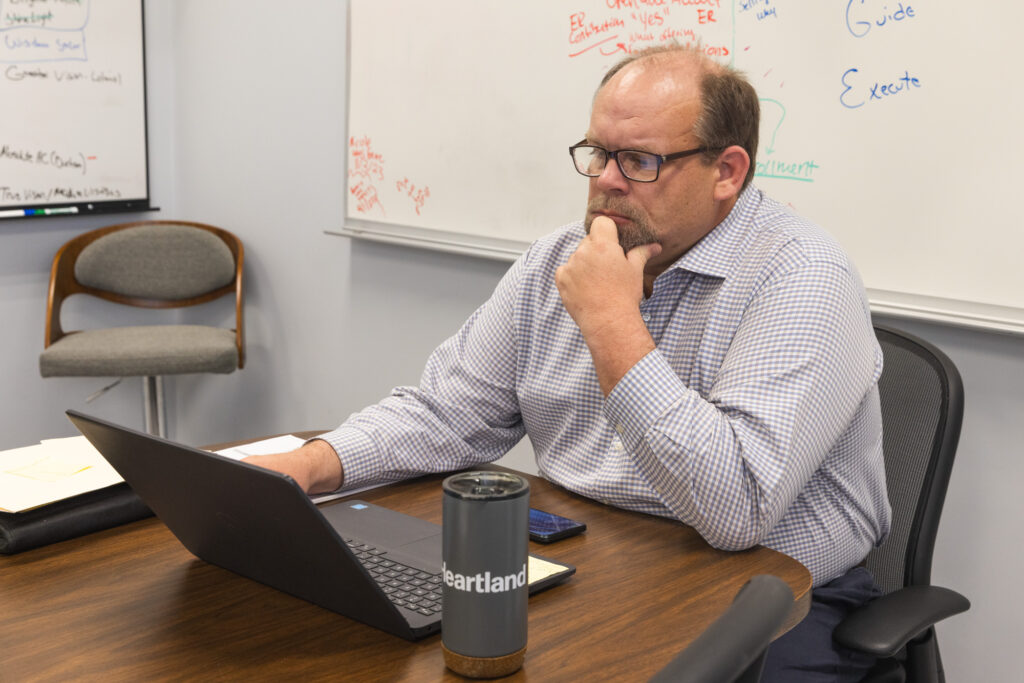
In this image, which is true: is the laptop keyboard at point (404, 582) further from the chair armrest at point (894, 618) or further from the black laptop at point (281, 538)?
the chair armrest at point (894, 618)

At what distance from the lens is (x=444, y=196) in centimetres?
287

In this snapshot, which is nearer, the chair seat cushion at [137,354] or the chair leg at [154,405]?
the chair seat cushion at [137,354]

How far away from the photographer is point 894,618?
1297 mm

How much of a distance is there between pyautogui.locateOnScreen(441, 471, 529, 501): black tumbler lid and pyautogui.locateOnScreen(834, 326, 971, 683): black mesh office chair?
660mm

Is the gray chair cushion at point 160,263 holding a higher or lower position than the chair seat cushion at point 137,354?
higher

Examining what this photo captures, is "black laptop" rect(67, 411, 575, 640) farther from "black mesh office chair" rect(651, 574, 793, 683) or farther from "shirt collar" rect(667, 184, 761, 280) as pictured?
"shirt collar" rect(667, 184, 761, 280)

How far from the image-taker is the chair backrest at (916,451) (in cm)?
151

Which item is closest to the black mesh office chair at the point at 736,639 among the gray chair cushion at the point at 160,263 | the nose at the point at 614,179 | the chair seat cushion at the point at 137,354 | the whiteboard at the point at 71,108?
the nose at the point at 614,179

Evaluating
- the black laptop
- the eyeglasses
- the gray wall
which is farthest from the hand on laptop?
the gray wall

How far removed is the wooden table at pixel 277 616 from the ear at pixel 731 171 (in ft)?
1.82

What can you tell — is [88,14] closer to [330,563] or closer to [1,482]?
[1,482]

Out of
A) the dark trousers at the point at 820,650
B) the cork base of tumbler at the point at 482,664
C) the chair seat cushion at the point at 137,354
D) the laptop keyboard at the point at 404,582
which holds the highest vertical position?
the cork base of tumbler at the point at 482,664

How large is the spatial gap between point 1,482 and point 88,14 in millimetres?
2701

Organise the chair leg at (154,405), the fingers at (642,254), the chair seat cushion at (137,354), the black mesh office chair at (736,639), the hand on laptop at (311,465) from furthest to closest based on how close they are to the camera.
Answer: the chair leg at (154,405), the chair seat cushion at (137,354), the fingers at (642,254), the hand on laptop at (311,465), the black mesh office chair at (736,639)
